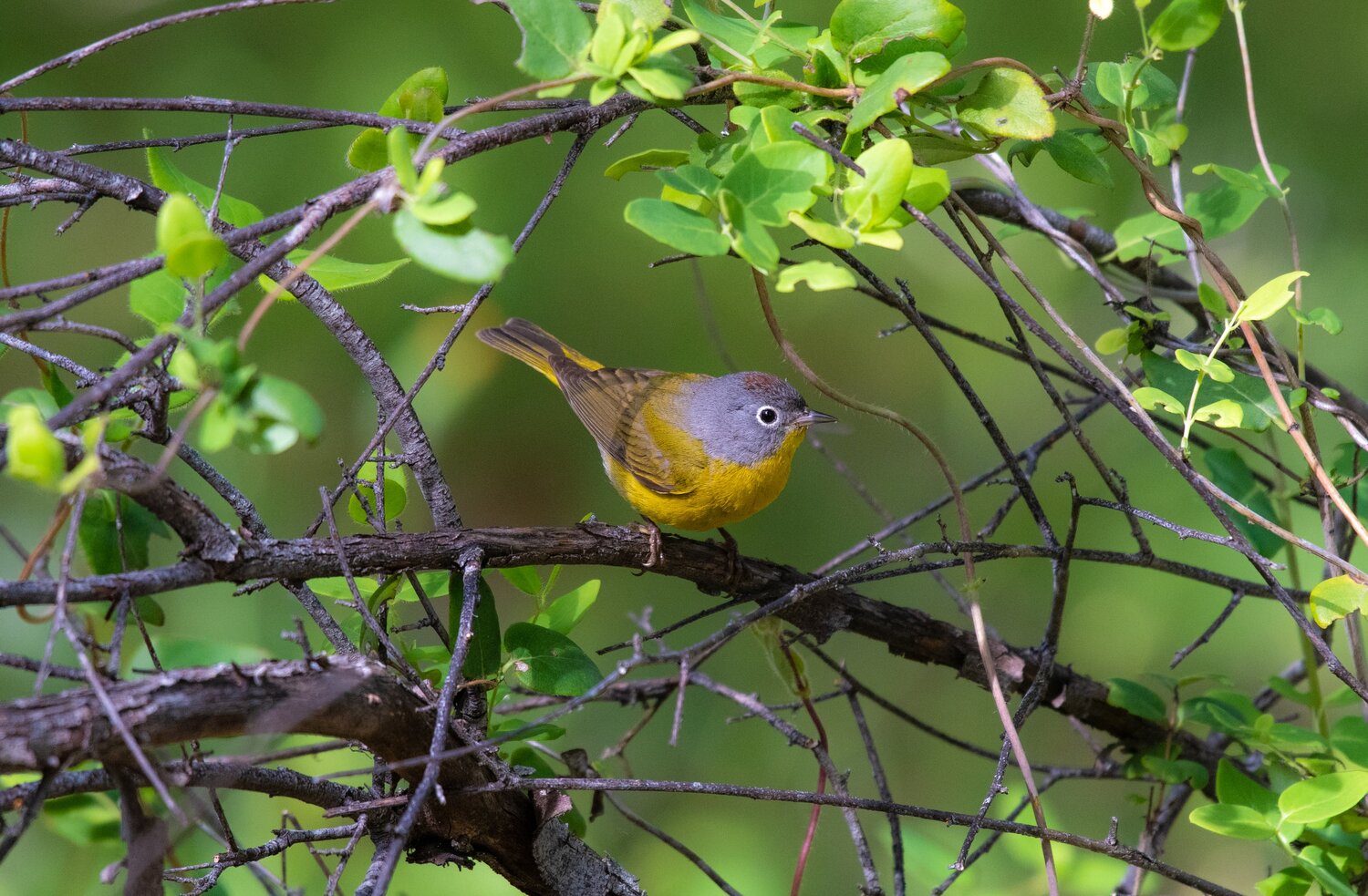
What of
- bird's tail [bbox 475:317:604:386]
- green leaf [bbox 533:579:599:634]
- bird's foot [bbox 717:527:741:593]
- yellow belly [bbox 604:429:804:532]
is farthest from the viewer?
bird's tail [bbox 475:317:604:386]

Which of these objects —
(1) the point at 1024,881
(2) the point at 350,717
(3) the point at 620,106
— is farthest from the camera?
(1) the point at 1024,881

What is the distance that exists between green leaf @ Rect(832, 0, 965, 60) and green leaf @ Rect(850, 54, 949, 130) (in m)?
0.12

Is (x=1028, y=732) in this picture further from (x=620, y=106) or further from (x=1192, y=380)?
(x=620, y=106)

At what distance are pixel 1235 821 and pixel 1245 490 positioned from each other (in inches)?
36.3

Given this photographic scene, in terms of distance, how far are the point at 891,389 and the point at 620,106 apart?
3583 mm

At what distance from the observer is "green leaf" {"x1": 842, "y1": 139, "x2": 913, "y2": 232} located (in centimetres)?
147

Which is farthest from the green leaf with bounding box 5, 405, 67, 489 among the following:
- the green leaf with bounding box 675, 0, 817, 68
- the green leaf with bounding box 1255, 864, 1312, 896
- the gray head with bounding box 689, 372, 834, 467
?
the gray head with bounding box 689, 372, 834, 467

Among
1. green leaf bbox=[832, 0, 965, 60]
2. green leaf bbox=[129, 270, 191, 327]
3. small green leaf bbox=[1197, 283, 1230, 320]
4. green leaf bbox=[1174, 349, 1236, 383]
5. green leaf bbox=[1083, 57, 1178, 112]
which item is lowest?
green leaf bbox=[1174, 349, 1236, 383]

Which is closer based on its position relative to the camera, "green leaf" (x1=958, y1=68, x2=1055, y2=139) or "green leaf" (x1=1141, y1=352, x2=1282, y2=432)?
"green leaf" (x1=958, y1=68, x2=1055, y2=139)

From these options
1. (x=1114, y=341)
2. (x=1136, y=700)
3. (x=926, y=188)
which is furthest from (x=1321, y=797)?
(x=926, y=188)

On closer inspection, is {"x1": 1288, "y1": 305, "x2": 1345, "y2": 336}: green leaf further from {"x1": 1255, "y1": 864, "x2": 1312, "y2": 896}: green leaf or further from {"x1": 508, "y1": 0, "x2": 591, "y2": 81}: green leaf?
{"x1": 508, "y1": 0, "x2": 591, "y2": 81}: green leaf

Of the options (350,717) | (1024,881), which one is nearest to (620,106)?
(350,717)

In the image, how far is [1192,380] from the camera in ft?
7.48

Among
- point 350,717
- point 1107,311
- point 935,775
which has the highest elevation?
point 350,717
